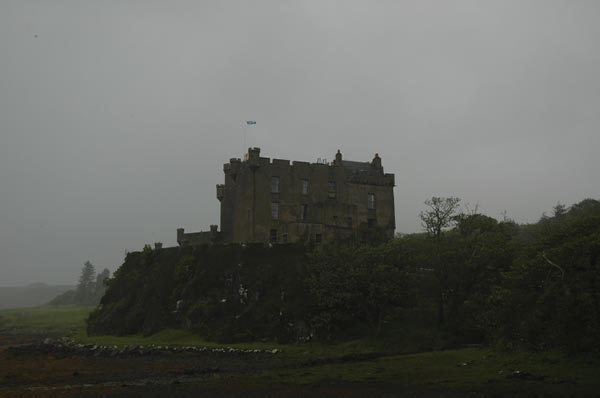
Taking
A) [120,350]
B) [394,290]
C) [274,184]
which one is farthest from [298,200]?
[120,350]

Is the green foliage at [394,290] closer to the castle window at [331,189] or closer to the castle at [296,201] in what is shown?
the castle at [296,201]

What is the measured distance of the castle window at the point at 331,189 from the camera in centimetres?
6462

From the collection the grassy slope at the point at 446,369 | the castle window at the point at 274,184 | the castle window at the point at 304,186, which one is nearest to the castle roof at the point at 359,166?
the castle window at the point at 304,186

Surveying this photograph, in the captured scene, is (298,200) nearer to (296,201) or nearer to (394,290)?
(296,201)

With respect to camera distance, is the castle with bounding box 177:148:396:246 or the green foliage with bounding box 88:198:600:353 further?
the castle with bounding box 177:148:396:246

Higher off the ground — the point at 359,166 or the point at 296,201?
the point at 359,166

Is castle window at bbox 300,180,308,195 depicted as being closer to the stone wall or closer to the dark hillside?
the stone wall

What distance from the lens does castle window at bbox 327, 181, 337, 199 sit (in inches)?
2544

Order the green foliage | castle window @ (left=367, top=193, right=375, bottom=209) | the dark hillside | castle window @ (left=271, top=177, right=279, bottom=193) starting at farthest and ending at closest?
1. castle window @ (left=367, top=193, right=375, bottom=209)
2. castle window @ (left=271, top=177, right=279, bottom=193)
3. the dark hillside
4. the green foliage

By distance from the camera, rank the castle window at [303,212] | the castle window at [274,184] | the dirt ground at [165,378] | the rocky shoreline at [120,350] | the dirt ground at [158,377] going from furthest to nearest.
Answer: the castle window at [303,212], the castle window at [274,184], the rocky shoreline at [120,350], the dirt ground at [158,377], the dirt ground at [165,378]

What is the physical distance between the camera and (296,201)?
205 ft

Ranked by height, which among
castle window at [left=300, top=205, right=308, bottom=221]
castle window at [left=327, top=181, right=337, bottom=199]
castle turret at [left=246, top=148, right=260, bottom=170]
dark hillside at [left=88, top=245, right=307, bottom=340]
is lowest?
dark hillside at [left=88, top=245, right=307, bottom=340]

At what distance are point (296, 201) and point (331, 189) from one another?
16.4 ft

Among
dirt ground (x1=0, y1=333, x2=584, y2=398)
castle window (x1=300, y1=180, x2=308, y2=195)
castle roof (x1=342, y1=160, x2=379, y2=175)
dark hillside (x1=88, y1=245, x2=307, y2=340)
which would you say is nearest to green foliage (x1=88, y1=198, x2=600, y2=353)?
dark hillside (x1=88, y1=245, x2=307, y2=340)
